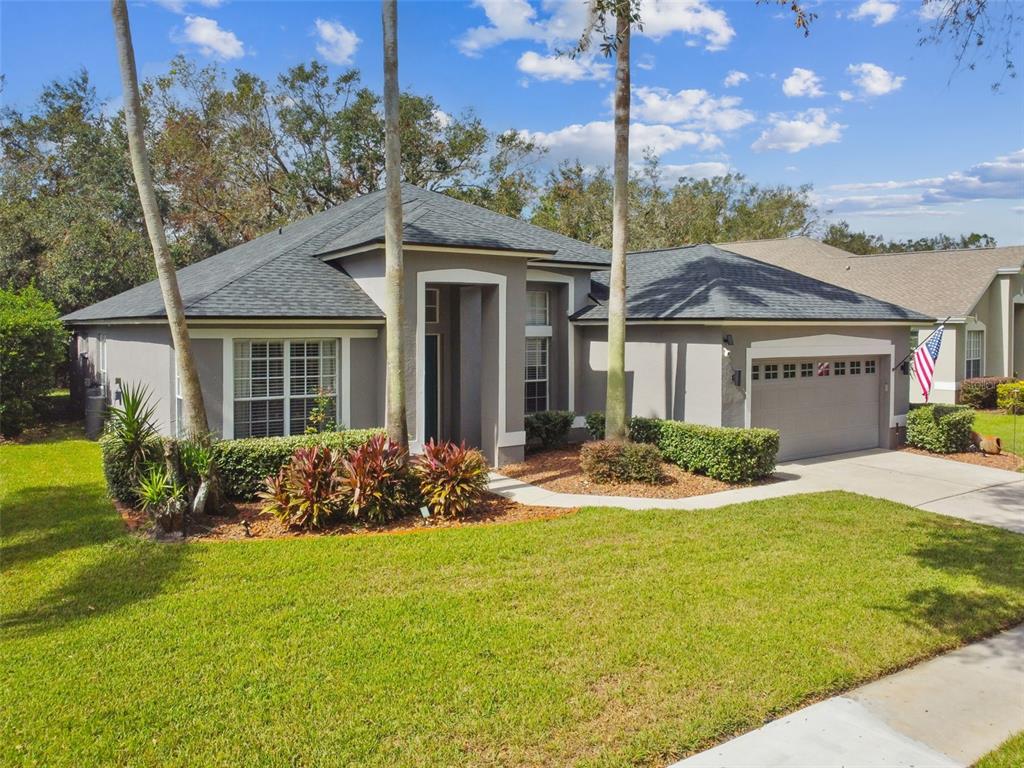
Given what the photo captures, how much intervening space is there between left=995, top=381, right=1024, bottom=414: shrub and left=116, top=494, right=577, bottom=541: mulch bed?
20113 millimetres

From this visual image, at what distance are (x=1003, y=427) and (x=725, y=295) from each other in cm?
1161

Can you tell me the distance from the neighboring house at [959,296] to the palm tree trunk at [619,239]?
1631 cm

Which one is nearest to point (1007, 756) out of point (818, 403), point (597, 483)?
point (597, 483)

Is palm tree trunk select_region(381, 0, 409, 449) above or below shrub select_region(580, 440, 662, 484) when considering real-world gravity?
above

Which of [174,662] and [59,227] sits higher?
[59,227]

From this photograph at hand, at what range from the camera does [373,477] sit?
9797 mm

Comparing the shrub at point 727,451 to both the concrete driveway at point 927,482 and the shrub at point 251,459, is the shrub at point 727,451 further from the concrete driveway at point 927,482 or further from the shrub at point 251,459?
the shrub at point 251,459

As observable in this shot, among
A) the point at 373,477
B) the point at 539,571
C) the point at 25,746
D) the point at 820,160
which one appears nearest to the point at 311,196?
the point at 820,160

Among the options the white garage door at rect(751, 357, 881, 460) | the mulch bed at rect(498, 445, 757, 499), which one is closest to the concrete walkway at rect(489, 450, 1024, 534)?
the mulch bed at rect(498, 445, 757, 499)

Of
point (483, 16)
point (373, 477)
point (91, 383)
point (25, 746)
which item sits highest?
point (483, 16)

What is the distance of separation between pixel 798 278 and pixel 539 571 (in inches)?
498

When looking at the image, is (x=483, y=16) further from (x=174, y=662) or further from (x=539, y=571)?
(x=174, y=662)

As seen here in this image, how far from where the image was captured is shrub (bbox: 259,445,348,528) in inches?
370

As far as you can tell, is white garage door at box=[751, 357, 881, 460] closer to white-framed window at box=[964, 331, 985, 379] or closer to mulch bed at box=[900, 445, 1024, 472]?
mulch bed at box=[900, 445, 1024, 472]
